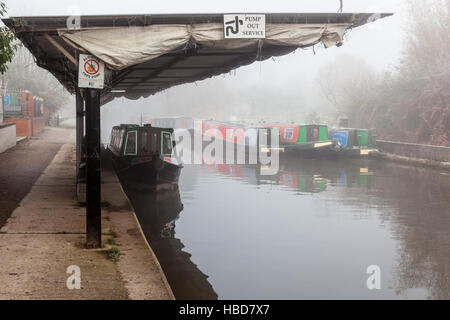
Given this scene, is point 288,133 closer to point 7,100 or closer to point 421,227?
point 7,100

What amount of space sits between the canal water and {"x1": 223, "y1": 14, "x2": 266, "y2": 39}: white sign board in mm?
3743

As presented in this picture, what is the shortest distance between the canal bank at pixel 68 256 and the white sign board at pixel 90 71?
2.31 meters

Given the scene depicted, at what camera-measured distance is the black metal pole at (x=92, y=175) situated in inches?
261

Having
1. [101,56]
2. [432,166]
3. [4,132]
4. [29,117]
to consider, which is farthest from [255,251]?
[29,117]

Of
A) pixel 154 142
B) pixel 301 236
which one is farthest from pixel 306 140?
pixel 301 236

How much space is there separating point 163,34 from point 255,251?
4246 millimetres

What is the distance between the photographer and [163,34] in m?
7.13

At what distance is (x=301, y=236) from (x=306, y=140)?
18002mm

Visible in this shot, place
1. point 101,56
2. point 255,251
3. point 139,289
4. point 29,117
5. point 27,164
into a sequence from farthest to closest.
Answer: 1. point 29,117
2. point 27,164
3. point 255,251
4. point 101,56
5. point 139,289

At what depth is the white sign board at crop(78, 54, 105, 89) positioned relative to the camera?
21.6 feet

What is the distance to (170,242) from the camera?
951 centimetres

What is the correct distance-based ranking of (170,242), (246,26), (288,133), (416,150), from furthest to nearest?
(288,133) → (416,150) → (170,242) → (246,26)
